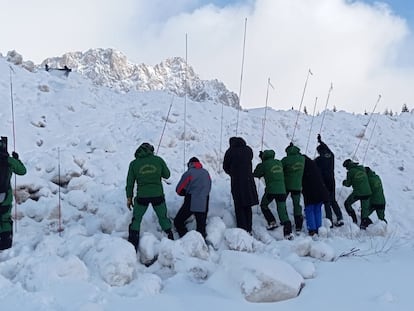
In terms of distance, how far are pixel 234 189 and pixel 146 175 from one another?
1.71 m

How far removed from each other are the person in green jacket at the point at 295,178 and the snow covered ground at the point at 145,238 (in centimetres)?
37

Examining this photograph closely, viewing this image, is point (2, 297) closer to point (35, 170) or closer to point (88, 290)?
point (88, 290)

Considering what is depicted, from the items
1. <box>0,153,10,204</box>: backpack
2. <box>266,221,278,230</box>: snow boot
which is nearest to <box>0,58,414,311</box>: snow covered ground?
<box>266,221,278,230</box>: snow boot

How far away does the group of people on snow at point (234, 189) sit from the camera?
7.18m

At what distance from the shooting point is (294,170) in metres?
8.68

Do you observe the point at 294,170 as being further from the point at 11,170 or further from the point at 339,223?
the point at 11,170

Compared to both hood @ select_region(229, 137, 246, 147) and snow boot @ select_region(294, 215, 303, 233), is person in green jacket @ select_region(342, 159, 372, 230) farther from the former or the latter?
hood @ select_region(229, 137, 246, 147)

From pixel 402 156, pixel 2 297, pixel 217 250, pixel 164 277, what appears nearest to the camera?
pixel 2 297

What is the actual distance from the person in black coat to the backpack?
3821 mm

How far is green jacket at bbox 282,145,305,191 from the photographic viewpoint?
8.67m

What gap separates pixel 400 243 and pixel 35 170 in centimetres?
768

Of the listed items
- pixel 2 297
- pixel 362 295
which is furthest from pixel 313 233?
pixel 2 297

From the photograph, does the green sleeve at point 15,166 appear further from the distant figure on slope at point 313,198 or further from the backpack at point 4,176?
the distant figure on slope at point 313,198

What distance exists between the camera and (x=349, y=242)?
7.77 meters
